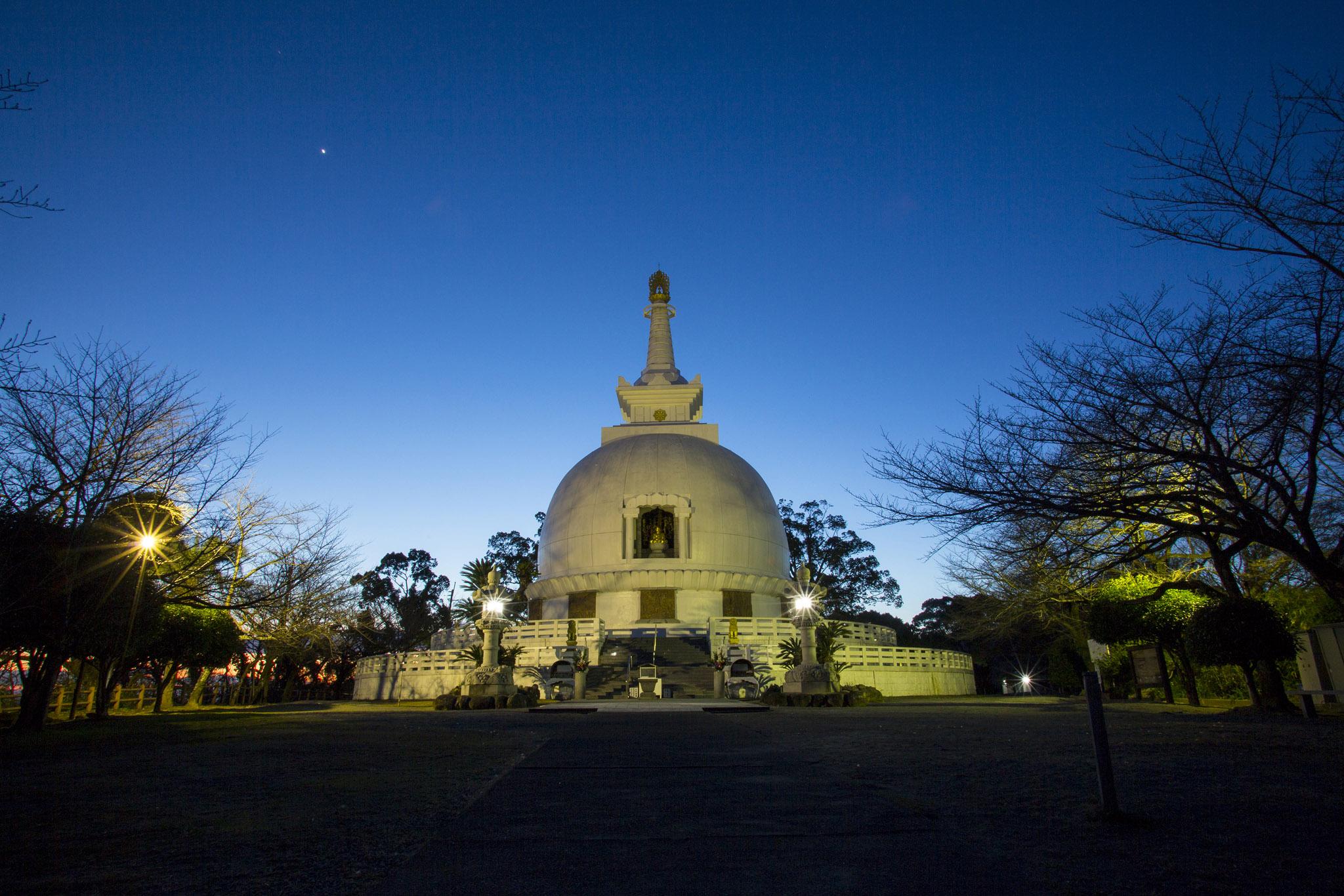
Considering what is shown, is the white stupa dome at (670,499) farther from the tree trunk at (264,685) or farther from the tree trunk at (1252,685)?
the tree trunk at (1252,685)

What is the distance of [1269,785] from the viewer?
17.4ft

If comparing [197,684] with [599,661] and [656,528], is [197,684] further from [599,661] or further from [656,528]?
[656,528]

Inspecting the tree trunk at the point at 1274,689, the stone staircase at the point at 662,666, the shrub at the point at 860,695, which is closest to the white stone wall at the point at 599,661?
the stone staircase at the point at 662,666

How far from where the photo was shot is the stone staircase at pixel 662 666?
2738 cm

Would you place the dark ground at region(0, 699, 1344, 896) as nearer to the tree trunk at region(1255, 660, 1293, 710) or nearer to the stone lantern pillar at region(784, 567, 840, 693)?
the tree trunk at region(1255, 660, 1293, 710)

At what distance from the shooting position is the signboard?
18.2m

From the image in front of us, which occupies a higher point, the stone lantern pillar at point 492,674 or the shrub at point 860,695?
the stone lantern pillar at point 492,674

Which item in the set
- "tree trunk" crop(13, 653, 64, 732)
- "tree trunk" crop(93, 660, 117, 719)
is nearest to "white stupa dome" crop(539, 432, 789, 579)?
"tree trunk" crop(93, 660, 117, 719)

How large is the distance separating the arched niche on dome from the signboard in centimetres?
2225

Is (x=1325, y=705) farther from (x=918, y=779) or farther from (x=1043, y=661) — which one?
(x=1043, y=661)

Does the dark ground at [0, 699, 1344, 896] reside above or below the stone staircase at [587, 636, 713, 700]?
below

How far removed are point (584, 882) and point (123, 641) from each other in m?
17.3

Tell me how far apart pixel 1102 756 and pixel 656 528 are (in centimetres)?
3571

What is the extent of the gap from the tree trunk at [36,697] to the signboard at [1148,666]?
23.6m
